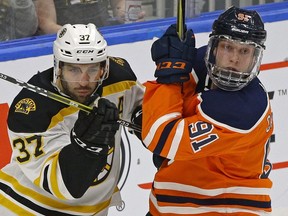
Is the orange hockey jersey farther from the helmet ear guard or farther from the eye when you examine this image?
the eye

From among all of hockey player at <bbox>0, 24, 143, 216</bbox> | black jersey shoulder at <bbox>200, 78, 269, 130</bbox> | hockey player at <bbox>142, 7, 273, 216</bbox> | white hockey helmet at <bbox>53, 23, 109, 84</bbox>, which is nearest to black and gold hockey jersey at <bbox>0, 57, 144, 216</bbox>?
hockey player at <bbox>0, 24, 143, 216</bbox>

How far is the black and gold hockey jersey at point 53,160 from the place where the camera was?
8.96 ft

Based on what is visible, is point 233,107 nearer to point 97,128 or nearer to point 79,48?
point 97,128

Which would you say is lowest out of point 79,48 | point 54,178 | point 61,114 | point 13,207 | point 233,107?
point 13,207

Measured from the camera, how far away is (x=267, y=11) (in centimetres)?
404

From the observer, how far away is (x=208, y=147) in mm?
2631

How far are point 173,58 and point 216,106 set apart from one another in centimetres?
18

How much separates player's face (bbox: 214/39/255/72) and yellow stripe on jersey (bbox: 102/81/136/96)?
1.51ft

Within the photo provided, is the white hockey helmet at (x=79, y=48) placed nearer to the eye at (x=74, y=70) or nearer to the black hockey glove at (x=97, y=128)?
the eye at (x=74, y=70)

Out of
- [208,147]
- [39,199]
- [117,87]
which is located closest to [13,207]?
[39,199]

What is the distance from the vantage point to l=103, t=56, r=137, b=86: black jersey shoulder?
3.01 meters

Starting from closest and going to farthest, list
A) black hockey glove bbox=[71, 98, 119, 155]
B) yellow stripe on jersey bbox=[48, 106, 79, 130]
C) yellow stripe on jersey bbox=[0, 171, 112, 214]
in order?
black hockey glove bbox=[71, 98, 119, 155], yellow stripe on jersey bbox=[48, 106, 79, 130], yellow stripe on jersey bbox=[0, 171, 112, 214]

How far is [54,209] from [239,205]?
0.60 meters

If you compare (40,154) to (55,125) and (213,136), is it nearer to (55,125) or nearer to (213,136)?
(55,125)
